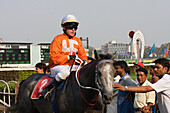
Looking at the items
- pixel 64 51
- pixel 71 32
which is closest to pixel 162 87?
pixel 64 51

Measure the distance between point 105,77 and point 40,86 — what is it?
219 cm

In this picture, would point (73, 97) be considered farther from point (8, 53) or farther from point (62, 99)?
point (8, 53)

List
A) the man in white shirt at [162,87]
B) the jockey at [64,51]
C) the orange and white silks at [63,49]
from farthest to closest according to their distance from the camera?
the orange and white silks at [63,49] → the jockey at [64,51] → the man in white shirt at [162,87]

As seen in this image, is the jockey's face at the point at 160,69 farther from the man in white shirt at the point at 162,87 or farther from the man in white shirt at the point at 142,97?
the man in white shirt at the point at 142,97

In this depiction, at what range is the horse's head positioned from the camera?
3.86 metres

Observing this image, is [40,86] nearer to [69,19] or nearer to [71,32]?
[71,32]


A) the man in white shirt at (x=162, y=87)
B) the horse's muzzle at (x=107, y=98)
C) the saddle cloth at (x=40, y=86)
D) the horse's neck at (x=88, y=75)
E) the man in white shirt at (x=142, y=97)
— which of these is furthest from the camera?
the saddle cloth at (x=40, y=86)

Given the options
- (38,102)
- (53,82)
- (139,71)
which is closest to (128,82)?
(139,71)

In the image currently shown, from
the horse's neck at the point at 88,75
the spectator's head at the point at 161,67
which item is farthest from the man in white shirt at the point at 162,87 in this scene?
the horse's neck at the point at 88,75

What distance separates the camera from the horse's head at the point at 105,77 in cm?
386

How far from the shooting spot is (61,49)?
5.38 m

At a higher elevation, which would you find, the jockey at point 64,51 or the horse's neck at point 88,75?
the jockey at point 64,51

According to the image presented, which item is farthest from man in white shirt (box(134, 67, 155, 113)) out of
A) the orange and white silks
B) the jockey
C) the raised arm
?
the raised arm

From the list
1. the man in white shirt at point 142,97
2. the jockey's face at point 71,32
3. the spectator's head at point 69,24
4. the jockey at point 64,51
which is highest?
the spectator's head at point 69,24
